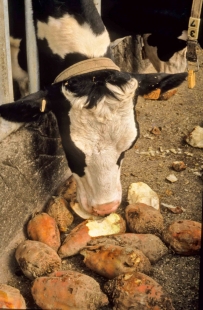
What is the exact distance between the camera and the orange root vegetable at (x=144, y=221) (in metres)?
2.58

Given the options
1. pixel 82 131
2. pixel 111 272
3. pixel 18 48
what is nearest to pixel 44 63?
pixel 18 48

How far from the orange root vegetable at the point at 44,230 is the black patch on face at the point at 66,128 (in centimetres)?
30

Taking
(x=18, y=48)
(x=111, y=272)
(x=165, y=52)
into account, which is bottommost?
(x=111, y=272)

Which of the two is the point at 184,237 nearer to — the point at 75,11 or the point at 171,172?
the point at 171,172

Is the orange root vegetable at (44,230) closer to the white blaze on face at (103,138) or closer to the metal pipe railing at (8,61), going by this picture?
the white blaze on face at (103,138)

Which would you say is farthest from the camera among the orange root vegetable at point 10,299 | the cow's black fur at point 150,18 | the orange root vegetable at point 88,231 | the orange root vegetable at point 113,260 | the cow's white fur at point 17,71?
the cow's black fur at point 150,18

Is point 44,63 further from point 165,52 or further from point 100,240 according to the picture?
point 165,52

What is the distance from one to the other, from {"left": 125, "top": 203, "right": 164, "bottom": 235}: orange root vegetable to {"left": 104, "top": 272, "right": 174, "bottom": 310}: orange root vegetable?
49 centimetres

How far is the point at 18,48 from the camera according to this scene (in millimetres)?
3221

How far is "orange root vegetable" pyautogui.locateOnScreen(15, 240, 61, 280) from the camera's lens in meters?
2.28

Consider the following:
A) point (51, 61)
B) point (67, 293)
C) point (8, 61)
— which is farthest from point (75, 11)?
point (67, 293)

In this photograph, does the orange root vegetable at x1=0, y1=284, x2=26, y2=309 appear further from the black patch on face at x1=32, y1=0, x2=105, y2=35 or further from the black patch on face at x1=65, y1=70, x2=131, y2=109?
the black patch on face at x1=32, y1=0, x2=105, y2=35

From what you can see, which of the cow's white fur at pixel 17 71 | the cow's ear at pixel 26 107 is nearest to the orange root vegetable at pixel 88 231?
the cow's ear at pixel 26 107

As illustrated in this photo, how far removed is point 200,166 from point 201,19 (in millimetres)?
1007
